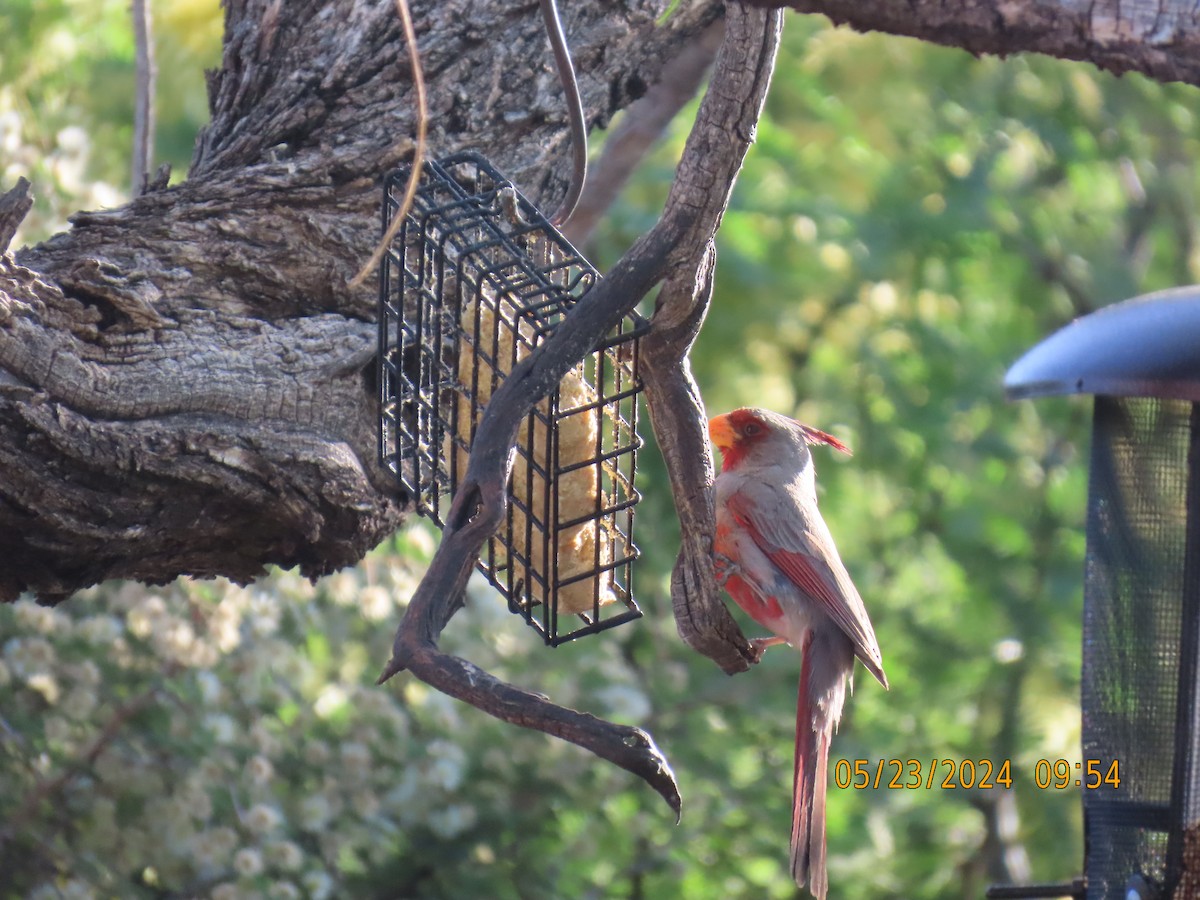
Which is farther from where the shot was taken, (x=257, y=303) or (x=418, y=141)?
(x=257, y=303)

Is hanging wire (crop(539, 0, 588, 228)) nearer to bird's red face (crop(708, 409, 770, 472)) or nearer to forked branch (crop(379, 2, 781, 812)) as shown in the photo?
forked branch (crop(379, 2, 781, 812))

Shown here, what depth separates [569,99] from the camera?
257 centimetres

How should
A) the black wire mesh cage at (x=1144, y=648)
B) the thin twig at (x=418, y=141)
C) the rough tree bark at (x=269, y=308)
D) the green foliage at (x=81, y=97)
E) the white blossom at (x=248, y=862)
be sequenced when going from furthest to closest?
1. the green foliage at (x=81, y=97)
2. the white blossom at (x=248, y=862)
3. the black wire mesh cage at (x=1144, y=648)
4. the rough tree bark at (x=269, y=308)
5. the thin twig at (x=418, y=141)

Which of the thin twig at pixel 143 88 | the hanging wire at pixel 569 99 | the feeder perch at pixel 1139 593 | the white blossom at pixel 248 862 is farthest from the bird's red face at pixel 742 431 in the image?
the white blossom at pixel 248 862

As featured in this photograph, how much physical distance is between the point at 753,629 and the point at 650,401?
146 inches

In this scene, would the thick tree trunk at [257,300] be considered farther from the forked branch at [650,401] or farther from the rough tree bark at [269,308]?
the forked branch at [650,401]

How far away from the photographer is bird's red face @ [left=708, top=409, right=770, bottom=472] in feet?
12.9

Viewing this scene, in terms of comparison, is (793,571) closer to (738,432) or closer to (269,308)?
(738,432)

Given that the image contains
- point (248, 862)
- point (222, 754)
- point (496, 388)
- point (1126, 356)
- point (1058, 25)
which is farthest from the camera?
point (222, 754)

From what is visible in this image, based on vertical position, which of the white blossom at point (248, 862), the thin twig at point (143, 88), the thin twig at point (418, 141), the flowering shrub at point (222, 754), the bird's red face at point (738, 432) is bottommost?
the white blossom at point (248, 862)

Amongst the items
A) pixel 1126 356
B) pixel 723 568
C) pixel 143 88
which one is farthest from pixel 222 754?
pixel 1126 356
